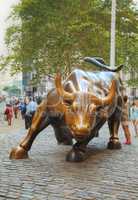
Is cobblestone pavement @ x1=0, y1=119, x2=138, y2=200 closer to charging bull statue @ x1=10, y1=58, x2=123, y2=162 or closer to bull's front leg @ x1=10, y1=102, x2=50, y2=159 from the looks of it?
bull's front leg @ x1=10, y1=102, x2=50, y2=159

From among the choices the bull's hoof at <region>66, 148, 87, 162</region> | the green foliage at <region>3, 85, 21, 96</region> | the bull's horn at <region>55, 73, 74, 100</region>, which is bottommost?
the green foliage at <region>3, 85, 21, 96</region>

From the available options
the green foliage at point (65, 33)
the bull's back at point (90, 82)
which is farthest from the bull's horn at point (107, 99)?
the green foliage at point (65, 33)

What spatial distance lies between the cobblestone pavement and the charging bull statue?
1.21 ft

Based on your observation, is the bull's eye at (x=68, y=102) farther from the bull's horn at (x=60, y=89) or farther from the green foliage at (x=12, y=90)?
the green foliage at (x=12, y=90)

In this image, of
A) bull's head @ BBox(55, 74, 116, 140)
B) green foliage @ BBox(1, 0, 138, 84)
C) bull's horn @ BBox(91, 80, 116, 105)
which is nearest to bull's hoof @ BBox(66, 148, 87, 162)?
bull's head @ BBox(55, 74, 116, 140)

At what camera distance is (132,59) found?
135 feet

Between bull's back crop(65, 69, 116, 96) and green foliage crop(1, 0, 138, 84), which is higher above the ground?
green foliage crop(1, 0, 138, 84)

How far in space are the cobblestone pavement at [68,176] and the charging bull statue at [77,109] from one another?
1.21 ft

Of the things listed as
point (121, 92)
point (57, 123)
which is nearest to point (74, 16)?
point (121, 92)

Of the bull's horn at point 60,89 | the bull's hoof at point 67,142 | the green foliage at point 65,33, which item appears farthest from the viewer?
the green foliage at point 65,33

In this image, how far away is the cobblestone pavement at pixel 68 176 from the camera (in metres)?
8.19

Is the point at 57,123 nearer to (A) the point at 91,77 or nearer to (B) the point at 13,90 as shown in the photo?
(A) the point at 91,77

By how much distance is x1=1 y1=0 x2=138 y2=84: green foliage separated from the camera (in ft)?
119

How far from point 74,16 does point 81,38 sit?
1702 millimetres
